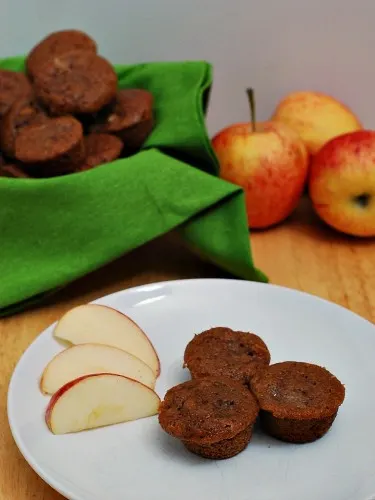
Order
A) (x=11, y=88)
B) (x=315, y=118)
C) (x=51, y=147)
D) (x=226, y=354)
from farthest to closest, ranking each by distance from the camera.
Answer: (x=315, y=118) → (x=11, y=88) → (x=51, y=147) → (x=226, y=354)

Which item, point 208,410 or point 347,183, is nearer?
point 208,410

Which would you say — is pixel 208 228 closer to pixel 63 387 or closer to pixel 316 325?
pixel 316 325

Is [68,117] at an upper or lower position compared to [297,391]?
upper

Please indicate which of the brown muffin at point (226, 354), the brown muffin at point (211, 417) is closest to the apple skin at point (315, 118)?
the brown muffin at point (226, 354)

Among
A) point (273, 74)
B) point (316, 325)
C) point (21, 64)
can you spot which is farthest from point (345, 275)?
point (21, 64)

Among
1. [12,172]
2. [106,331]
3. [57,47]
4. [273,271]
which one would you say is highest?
[57,47]

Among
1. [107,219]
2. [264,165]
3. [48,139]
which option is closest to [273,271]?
[264,165]

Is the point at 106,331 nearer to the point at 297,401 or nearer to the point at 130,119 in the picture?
the point at 297,401

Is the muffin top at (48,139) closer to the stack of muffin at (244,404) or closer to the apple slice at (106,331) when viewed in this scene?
the apple slice at (106,331)
